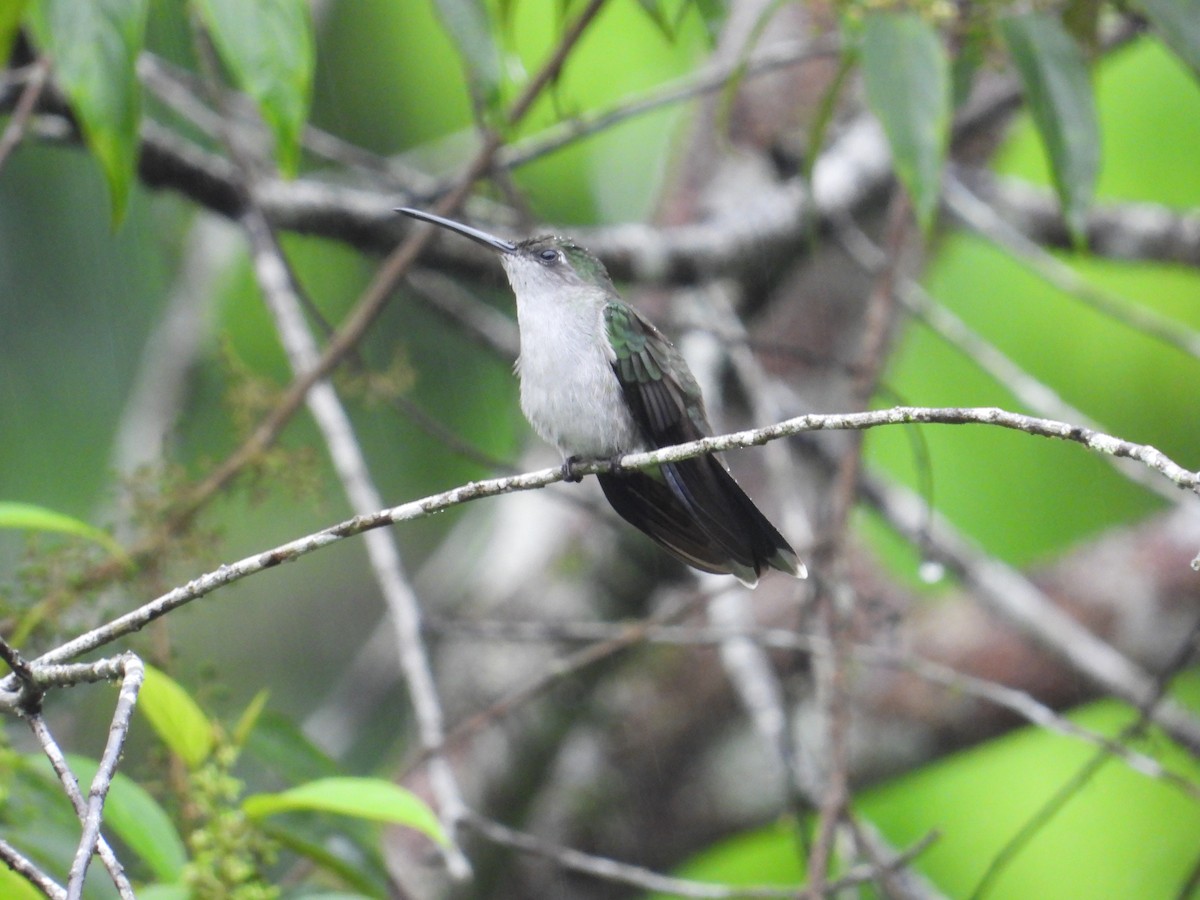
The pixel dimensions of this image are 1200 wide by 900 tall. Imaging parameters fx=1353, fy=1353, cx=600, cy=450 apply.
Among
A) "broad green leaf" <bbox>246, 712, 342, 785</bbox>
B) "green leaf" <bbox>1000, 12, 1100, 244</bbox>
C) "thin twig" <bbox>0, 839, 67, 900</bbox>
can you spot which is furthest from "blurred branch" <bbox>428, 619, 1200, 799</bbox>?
"thin twig" <bbox>0, 839, 67, 900</bbox>

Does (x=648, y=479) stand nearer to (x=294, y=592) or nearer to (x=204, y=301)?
(x=204, y=301)

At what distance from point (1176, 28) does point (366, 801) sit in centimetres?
258

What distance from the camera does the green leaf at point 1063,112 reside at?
3389 mm

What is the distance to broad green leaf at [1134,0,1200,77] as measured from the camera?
3242 mm

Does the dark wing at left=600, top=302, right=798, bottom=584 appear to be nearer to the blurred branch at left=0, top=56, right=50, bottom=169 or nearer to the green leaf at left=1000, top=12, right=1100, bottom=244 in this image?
the green leaf at left=1000, top=12, right=1100, bottom=244

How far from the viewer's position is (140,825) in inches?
103

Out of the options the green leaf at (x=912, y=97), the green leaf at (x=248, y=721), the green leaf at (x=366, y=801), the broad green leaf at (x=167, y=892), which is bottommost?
the broad green leaf at (x=167, y=892)

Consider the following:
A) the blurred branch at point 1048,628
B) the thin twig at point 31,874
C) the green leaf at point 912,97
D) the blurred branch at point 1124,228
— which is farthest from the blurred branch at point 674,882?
the blurred branch at point 1124,228

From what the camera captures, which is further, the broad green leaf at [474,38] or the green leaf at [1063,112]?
the green leaf at [1063,112]

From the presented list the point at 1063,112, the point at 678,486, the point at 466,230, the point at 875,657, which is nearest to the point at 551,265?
the point at 466,230

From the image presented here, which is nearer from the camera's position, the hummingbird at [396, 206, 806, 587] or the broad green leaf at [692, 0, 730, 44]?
the hummingbird at [396, 206, 806, 587]

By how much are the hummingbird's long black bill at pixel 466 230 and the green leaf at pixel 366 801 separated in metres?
1.65

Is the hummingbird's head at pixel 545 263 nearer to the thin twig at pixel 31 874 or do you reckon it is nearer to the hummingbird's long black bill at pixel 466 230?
the hummingbird's long black bill at pixel 466 230

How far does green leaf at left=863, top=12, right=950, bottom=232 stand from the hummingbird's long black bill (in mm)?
1241
